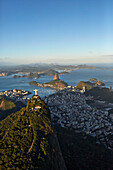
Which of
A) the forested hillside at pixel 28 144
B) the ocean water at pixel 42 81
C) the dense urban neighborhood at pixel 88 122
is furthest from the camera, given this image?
the ocean water at pixel 42 81

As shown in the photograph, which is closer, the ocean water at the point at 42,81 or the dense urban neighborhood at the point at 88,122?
the dense urban neighborhood at the point at 88,122

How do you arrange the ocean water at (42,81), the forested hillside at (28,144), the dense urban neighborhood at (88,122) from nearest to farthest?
the forested hillside at (28,144) → the dense urban neighborhood at (88,122) → the ocean water at (42,81)

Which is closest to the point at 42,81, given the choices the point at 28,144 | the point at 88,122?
the point at 88,122

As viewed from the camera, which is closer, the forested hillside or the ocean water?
the forested hillside

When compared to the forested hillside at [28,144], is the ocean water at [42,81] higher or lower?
lower

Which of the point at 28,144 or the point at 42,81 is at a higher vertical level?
the point at 28,144

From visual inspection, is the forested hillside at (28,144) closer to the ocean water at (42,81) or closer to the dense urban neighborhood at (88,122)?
the dense urban neighborhood at (88,122)

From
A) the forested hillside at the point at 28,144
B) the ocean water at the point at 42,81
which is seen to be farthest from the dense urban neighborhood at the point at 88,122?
the ocean water at the point at 42,81

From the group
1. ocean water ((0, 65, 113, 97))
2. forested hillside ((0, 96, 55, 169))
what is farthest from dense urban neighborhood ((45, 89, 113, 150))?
ocean water ((0, 65, 113, 97))

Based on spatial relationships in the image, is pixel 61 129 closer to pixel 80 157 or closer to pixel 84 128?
pixel 84 128

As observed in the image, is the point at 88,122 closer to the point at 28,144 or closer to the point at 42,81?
the point at 28,144

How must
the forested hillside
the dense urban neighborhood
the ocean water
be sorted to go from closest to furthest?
the forested hillside
the dense urban neighborhood
the ocean water

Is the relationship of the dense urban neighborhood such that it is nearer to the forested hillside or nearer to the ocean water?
the forested hillside
